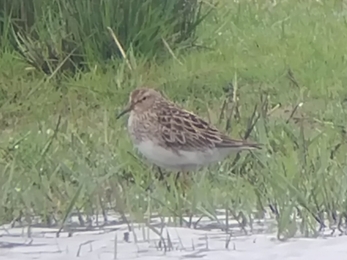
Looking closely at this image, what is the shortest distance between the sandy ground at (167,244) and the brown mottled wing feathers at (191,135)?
1564 mm

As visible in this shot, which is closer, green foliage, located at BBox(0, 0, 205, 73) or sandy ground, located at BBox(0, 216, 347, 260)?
sandy ground, located at BBox(0, 216, 347, 260)

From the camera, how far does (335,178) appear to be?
5414 millimetres

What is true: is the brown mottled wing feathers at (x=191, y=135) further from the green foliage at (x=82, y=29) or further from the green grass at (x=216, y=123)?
the green foliage at (x=82, y=29)

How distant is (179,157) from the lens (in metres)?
6.30

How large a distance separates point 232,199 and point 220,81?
11.3 ft

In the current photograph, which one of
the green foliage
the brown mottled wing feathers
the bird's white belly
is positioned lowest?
the bird's white belly

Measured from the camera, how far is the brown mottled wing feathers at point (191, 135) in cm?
632

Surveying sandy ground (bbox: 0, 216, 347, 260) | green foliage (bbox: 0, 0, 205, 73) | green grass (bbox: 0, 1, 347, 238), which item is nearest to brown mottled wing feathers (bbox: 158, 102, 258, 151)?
green grass (bbox: 0, 1, 347, 238)

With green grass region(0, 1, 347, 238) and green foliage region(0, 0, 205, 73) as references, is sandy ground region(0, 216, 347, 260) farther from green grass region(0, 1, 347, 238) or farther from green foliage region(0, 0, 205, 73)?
green foliage region(0, 0, 205, 73)

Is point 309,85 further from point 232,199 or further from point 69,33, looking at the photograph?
point 232,199

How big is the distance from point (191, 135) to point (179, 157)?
16 centimetres

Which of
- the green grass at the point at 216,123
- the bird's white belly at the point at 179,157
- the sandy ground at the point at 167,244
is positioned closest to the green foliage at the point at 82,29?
the green grass at the point at 216,123

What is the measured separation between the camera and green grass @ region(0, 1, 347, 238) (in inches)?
203

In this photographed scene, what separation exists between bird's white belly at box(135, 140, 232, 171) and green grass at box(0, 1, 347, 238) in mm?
96
